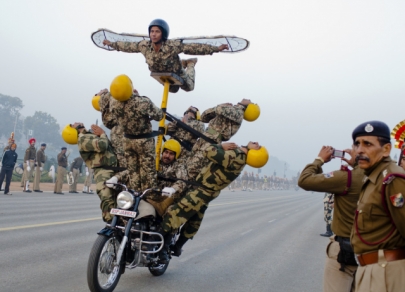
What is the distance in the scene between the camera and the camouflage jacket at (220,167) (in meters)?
5.73

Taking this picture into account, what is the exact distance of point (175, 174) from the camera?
20.5 ft

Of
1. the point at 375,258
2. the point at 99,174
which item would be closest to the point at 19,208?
the point at 99,174

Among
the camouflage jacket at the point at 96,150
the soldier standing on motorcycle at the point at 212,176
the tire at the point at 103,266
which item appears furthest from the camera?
the camouflage jacket at the point at 96,150

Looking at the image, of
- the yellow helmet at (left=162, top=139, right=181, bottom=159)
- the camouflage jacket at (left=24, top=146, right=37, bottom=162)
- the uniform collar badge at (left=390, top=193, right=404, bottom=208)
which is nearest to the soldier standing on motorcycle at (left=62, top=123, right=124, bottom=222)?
the yellow helmet at (left=162, top=139, right=181, bottom=159)

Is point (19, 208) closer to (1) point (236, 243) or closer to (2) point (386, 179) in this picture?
(1) point (236, 243)

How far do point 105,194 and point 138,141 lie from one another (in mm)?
894

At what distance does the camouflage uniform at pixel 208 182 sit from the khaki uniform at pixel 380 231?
263 cm

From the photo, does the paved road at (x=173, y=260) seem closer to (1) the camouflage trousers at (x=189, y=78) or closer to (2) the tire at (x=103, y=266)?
(2) the tire at (x=103, y=266)

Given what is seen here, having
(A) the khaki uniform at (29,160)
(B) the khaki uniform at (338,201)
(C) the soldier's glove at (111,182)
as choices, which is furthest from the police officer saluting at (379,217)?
(A) the khaki uniform at (29,160)

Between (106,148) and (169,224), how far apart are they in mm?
1355

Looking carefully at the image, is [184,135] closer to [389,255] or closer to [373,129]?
[373,129]

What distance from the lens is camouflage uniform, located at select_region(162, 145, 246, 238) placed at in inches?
225

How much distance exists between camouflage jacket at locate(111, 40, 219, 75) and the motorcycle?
183 cm

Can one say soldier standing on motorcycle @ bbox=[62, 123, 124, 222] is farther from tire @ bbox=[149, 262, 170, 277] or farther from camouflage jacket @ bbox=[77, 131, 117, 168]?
tire @ bbox=[149, 262, 170, 277]
